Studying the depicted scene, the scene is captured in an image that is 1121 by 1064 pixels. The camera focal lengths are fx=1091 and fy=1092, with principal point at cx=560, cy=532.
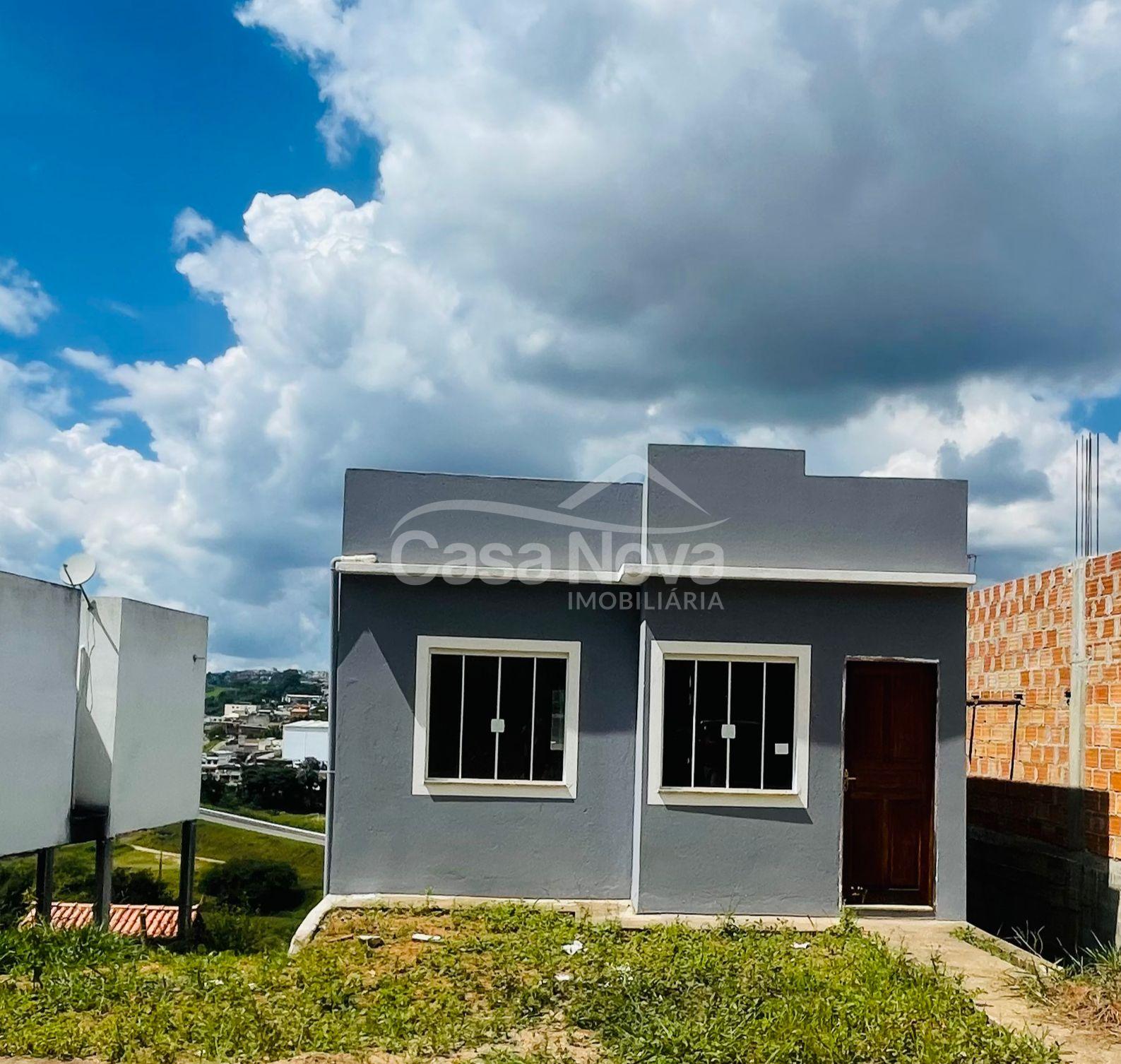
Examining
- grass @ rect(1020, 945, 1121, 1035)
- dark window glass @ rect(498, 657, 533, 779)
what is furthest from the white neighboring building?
grass @ rect(1020, 945, 1121, 1035)

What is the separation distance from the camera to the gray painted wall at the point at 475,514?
941 centimetres

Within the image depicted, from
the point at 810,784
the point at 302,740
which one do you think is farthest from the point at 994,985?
the point at 302,740

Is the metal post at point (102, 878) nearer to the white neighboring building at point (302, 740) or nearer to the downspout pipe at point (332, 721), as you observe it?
the downspout pipe at point (332, 721)

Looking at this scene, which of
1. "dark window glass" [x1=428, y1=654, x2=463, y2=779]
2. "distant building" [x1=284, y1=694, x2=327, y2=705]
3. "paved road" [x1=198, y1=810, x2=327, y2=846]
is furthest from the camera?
"distant building" [x1=284, y1=694, x2=327, y2=705]

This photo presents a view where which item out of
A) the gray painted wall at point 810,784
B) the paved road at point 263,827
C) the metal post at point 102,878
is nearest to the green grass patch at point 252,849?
the paved road at point 263,827

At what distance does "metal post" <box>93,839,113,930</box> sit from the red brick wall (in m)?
10.5

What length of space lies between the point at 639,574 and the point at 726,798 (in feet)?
6.41

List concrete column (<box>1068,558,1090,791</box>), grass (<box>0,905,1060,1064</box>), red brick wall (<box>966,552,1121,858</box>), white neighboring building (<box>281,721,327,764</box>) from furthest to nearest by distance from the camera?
1. white neighboring building (<box>281,721,327,764</box>)
2. concrete column (<box>1068,558,1090,791</box>)
3. red brick wall (<box>966,552,1121,858</box>)
4. grass (<box>0,905,1060,1064</box>)

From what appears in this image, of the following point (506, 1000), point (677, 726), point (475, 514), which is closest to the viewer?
point (506, 1000)

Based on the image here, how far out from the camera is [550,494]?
9.52m

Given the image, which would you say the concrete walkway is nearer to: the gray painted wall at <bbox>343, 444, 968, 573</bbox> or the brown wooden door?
the brown wooden door

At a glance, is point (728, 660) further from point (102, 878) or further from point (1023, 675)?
point (102, 878)

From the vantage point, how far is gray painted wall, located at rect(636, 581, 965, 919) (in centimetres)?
879

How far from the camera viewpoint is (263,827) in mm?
37594
